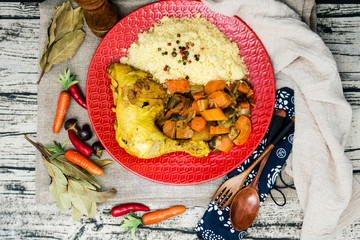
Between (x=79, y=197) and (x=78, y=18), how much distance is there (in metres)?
1.62

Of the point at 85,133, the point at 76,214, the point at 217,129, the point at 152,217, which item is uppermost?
the point at 217,129

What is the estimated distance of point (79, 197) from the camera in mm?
2562

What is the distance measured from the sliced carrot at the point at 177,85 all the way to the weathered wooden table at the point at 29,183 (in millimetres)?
1171

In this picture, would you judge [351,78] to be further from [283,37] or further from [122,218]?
[122,218]

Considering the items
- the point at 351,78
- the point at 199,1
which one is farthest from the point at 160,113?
the point at 351,78

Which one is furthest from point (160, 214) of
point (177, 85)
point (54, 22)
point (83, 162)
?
point (54, 22)

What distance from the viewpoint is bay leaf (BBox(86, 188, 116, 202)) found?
99.7 inches

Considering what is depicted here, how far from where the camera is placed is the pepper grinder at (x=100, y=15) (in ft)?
6.93

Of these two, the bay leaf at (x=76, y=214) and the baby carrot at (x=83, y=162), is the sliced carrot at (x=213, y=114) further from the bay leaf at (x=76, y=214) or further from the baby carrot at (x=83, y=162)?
the bay leaf at (x=76, y=214)

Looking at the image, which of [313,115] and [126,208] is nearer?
[313,115]

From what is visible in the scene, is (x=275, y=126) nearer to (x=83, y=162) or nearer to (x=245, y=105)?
(x=245, y=105)

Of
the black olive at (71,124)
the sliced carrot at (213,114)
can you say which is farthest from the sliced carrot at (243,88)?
the black olive at (71,124)

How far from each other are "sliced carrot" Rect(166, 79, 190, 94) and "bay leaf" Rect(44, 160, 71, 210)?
1.27 meters

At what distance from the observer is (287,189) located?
8.45 ft
